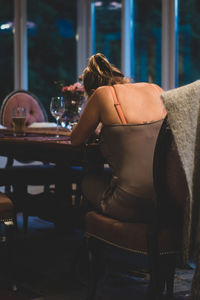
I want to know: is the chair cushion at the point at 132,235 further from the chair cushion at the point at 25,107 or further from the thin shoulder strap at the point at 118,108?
the chair cushion at the point at 25,107

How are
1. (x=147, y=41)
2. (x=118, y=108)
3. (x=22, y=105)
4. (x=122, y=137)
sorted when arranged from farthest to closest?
(x=147, y=41) → (x=22, y=105) → (x=118, y=108) → (x=122, y=137)

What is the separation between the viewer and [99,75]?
2.29 metres

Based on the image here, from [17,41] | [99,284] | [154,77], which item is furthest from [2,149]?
[17,41]

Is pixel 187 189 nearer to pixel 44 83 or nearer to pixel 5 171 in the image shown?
pixel 5 171

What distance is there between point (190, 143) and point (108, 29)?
15.0 ft

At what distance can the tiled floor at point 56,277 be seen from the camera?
2.34 meters

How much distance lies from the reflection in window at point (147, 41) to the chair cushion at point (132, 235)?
3.37 metres

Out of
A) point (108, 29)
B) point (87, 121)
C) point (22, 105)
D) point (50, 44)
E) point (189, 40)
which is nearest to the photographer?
point (87, 121)

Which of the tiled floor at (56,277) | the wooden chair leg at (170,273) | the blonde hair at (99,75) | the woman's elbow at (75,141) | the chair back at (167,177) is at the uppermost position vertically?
the blonde hair at (99,75)

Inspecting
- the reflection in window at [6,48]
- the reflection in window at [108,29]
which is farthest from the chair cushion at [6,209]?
the reflection in window at [6,48]

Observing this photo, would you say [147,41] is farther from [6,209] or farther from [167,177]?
[167,177]

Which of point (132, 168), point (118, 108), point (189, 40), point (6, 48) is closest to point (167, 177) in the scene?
point (132, 168)

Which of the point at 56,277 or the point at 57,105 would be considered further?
the point at 57,105

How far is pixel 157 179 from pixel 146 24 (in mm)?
3949
